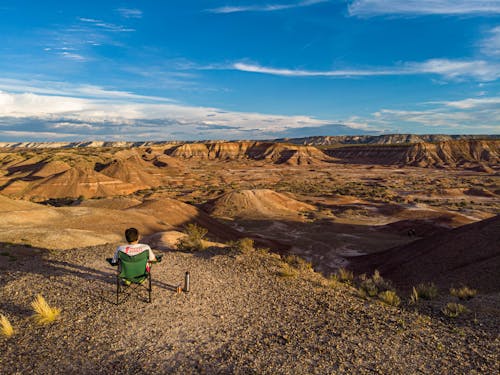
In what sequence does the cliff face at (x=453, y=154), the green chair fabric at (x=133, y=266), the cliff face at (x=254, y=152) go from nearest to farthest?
the green chair fabric at (x=133, y=266)
the cliff face at (x=453, y=154)
the cliff face at (x=254, y=152)

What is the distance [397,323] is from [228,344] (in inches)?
160

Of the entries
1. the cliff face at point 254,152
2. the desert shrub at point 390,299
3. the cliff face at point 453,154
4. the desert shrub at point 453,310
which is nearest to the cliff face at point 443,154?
the cliff face at point 453,154

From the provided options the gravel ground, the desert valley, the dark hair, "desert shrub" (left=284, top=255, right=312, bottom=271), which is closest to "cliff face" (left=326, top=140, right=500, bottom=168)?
the desert valley

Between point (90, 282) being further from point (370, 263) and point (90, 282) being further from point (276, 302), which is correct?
point (370, 263)

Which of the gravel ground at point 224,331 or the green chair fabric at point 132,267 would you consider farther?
the green chair fabric at point 132,267

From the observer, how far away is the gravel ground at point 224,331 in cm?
558

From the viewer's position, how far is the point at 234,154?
568 feet

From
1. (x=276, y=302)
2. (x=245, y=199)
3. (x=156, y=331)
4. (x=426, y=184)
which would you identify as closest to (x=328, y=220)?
(x=245, y=199)

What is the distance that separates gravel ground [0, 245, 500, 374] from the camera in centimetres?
558

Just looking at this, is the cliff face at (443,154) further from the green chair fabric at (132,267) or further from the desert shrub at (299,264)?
the green chair fabric at (132,267)

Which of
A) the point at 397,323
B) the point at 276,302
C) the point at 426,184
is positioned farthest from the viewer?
the point at 426,184

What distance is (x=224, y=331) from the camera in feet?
22.0

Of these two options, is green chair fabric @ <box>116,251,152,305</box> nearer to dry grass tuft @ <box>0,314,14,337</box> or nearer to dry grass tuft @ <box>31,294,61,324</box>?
dry grass tuft @ <box>31,294,61,324</box>

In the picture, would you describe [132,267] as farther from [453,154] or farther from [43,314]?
[453,154]
